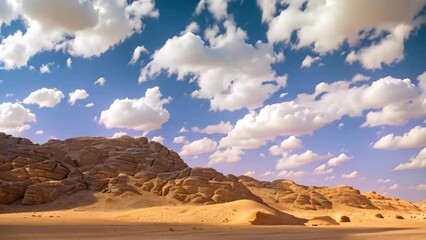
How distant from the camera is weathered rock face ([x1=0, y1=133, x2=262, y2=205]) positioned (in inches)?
1907

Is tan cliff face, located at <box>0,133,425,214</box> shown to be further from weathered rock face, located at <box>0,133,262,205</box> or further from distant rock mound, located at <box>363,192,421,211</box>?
distant rock mound, located at <box>363,192,421,211</box>

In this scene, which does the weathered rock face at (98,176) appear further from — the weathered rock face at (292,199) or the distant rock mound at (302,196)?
the distant rock mound at (302,196)

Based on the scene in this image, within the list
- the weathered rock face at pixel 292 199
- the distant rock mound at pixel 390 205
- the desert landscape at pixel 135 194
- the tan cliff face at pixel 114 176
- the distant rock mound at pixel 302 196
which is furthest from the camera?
the distant rock mound at pixel 390 205

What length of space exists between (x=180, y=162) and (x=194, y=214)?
3910 centimetres

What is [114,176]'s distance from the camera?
56.8 metres

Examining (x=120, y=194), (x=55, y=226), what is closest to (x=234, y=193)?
(x=120, y=194)

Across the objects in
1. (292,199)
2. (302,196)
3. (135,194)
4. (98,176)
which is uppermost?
(98,176)

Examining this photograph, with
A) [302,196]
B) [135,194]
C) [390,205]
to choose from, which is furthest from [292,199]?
[390,205]

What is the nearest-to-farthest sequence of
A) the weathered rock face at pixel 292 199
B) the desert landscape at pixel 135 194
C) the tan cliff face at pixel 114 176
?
the desert landscape at pixel 135 194, the tan cliff face at pixel 114 176, the weathered rock face at pixel 292 199

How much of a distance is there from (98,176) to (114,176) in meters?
2.28

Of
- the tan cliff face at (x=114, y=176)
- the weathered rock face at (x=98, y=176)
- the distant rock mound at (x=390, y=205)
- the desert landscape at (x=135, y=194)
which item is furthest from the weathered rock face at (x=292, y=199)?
the distant rock mound at (x=390, y=205)

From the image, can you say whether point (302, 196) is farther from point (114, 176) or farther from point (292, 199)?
point (114, 176)

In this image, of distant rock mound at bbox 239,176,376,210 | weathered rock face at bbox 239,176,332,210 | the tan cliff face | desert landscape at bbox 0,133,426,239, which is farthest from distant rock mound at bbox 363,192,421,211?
weathered rock face at bbox 239,176,332,210

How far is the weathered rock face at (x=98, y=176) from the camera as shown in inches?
1907
